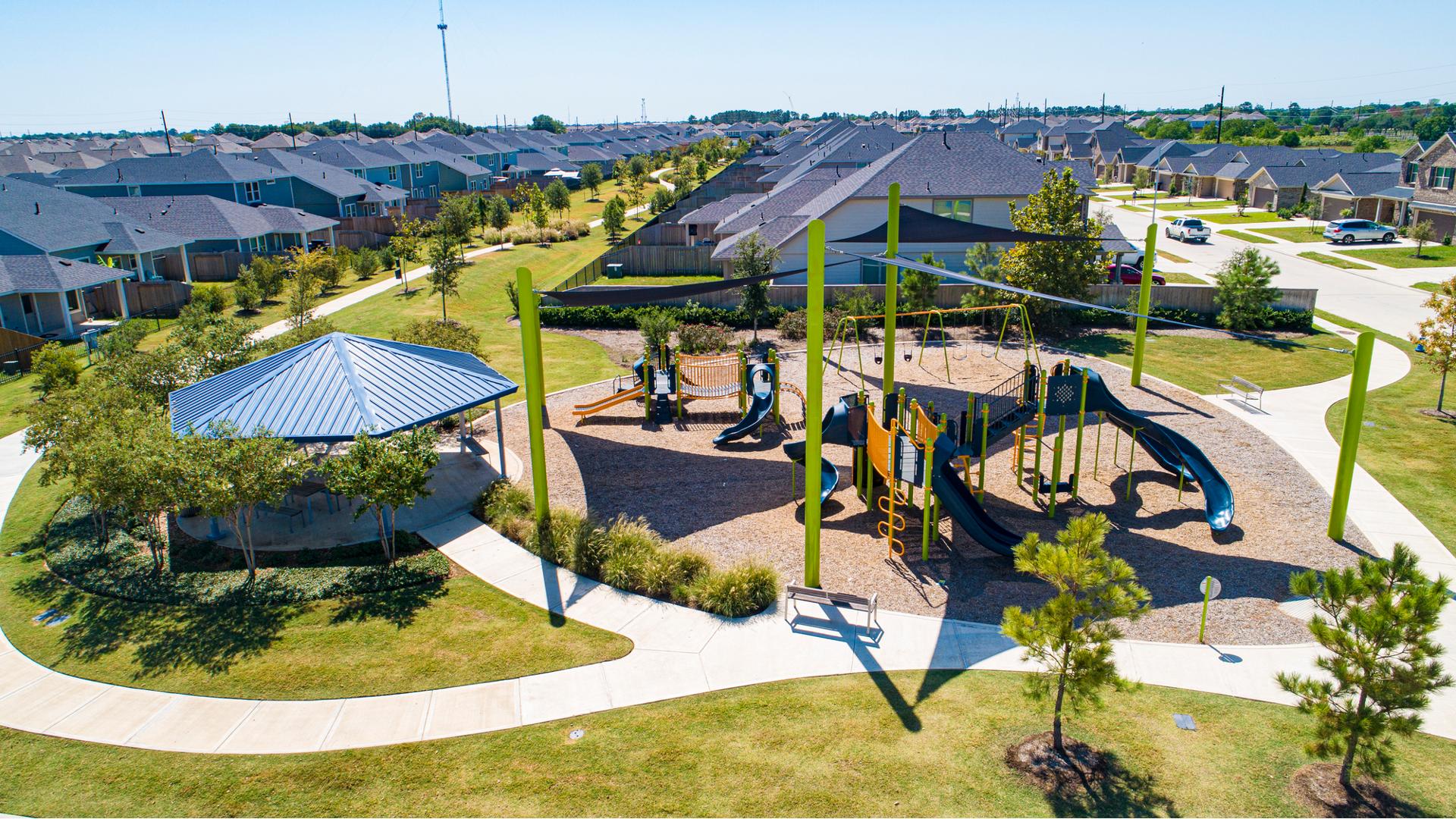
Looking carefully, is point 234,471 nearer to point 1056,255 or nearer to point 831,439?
point 831,439

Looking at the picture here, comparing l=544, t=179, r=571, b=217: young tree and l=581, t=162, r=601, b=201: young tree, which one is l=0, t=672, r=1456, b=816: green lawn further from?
l=581, t=162, r=601, b=201: young tree

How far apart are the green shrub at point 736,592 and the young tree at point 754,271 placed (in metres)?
20.2

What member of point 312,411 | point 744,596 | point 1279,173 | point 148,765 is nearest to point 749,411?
point 744,596

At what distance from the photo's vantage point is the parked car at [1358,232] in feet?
186

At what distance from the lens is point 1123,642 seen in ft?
45.3

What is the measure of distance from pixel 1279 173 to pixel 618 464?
242 ft

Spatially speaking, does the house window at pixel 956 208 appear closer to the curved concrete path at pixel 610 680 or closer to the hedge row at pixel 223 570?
the curved concrete path at pixel 610 680

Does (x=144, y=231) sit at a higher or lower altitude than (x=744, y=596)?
higher

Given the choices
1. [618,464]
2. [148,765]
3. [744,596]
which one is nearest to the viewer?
[148,765]

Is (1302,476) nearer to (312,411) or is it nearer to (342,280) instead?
(312,411)

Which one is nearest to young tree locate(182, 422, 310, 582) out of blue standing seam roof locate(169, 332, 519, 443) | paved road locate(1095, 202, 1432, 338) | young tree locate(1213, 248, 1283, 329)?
blue standing seam roof locate(169, 332, 519, 443)

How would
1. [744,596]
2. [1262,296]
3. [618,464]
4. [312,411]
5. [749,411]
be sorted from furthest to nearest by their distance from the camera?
[1262,296] < [749,411] < [618,464] < [312,411] < [744,596]

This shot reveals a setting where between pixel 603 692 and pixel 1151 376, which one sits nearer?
pixel 603 692

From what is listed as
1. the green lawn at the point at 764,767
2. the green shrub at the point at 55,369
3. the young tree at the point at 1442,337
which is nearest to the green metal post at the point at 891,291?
the green lawn at the point at 764,767
